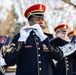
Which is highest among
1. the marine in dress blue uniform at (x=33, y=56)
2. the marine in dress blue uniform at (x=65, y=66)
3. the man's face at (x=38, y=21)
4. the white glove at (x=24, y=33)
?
the man's face at (x=38, y=21)

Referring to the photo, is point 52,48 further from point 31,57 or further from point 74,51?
point 74,51

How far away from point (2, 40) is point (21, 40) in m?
0.85

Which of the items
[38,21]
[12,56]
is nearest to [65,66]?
[38,21]

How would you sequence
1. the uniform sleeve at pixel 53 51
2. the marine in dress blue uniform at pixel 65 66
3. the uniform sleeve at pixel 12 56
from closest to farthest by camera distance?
the uniform sleeve at pixel 12 56 → the uniform sleeve at pixel 53 51 → the marine in dress blue uniform at pixel 65 66

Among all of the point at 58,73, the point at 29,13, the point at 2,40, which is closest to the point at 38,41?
the point at 29,13

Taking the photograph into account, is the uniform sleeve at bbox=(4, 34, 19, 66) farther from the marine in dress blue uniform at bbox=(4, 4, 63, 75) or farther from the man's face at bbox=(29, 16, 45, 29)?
the man's face at bbox=(29, 16, 45, 29)

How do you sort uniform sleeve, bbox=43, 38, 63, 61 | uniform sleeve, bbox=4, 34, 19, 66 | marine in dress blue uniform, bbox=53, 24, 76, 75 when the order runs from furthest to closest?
marine in dress blue uniform, bbox=53, 24, 76, 75 → uniform sleeve, bbox=43, 38, 63, 61 → uniform sleeve, bbox=4, 34, 19, 66

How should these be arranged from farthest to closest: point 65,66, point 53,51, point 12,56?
1. point 65,66
2. point 53,51
3. point 12,56

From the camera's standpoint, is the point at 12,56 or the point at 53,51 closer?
the point at 12,56

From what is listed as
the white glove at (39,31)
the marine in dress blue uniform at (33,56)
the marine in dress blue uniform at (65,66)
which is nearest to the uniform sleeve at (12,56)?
the marine in dress blue uniform at (33,56)

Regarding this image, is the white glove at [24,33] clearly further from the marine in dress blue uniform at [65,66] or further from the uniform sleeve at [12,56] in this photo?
the marine in dress blue uniform at [65,66]

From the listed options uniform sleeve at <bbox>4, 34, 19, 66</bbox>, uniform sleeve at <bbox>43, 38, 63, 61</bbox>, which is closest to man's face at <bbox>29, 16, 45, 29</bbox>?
uniform sleeve at <bbox>43, 38, 63, 61</bbox>

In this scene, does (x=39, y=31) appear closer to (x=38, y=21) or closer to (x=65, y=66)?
(x=38, y=21)

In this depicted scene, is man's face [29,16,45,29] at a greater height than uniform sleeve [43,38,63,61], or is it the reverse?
man's face [29,16,45,29]
